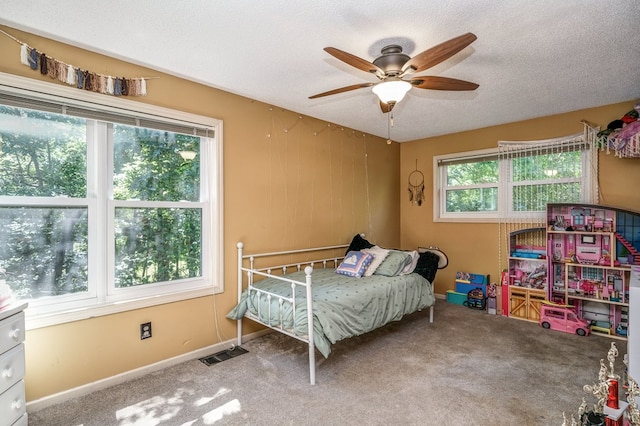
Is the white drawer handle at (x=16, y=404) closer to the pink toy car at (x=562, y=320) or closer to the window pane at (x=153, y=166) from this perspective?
the window pane at (x=153, y=166)

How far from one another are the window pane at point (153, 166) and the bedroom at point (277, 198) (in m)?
0.27

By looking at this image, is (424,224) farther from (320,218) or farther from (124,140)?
(124,140)

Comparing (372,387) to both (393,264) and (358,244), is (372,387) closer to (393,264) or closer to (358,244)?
(393,264)

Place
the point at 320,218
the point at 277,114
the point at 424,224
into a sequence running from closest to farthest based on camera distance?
the point at 277,114
the point at 320,218
the point at 424,224

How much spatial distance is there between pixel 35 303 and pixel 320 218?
104 inches

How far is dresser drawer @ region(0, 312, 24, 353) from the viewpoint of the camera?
1.61 meters

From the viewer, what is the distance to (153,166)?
2.63 meters

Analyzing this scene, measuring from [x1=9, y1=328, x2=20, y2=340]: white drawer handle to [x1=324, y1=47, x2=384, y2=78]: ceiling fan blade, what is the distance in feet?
7.24

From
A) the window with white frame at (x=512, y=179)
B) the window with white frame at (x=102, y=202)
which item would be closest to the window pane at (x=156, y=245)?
the window with white frame at (x=102, y=202)

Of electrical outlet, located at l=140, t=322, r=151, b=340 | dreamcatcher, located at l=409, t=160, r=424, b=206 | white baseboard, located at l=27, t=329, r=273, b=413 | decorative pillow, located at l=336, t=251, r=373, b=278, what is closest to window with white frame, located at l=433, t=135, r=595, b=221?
dreamcatcher, located at l=409, t=160, r=424, b=206

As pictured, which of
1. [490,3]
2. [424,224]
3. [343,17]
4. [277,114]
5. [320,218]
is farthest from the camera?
[424,224]

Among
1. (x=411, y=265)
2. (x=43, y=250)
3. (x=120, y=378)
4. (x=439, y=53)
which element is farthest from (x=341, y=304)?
(x=43, y=250)

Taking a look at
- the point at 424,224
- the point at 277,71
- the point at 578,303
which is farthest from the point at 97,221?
the point at 578,303

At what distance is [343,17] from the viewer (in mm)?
1859
